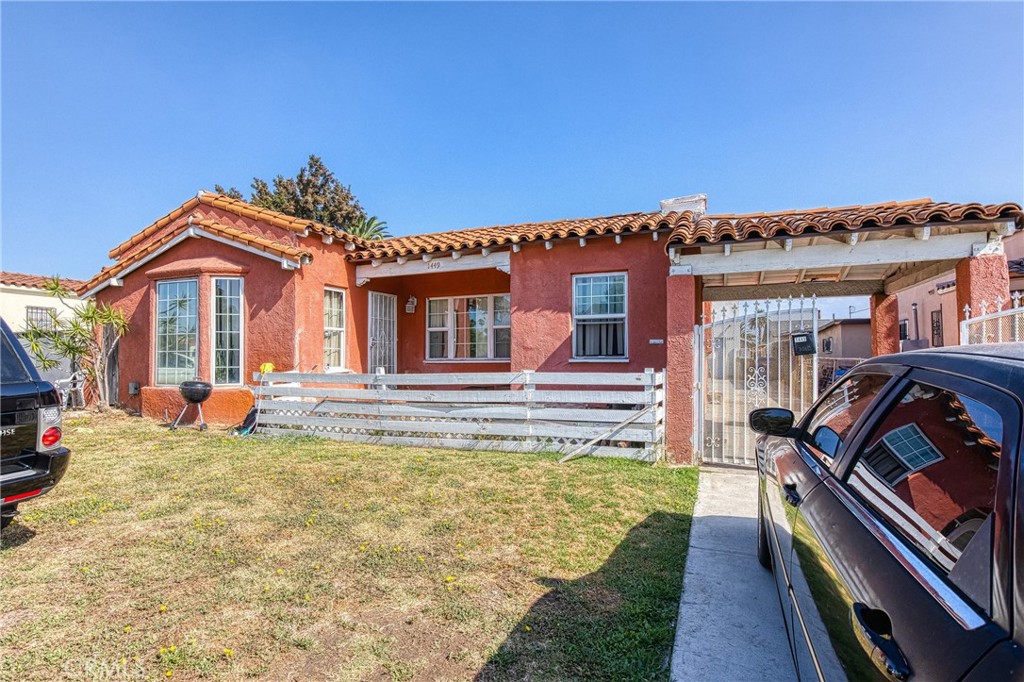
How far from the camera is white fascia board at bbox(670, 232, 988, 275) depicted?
5.81 meters

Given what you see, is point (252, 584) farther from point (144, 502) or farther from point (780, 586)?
point (780, 586)

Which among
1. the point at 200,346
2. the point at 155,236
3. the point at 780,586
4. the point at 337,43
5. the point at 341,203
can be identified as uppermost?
the point at 341,203

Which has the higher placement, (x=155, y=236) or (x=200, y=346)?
(x=155, y=236)

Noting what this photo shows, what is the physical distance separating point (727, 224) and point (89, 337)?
44.3 ft

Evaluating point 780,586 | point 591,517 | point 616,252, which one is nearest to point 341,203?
point 616,252

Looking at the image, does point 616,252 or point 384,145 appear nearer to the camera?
point 616,252

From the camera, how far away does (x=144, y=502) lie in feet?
16.8

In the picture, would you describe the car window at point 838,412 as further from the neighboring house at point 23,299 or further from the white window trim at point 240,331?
the neighboring house at point 23,299

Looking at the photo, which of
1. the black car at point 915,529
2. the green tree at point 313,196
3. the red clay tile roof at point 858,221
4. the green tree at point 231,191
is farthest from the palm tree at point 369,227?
the black car at point 915,529

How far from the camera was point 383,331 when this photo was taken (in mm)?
12227

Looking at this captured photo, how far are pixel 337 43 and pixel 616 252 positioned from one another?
21.4 feet

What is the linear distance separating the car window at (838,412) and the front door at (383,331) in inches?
406

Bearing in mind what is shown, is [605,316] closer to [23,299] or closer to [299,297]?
[299,297]

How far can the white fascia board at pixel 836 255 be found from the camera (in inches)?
229
